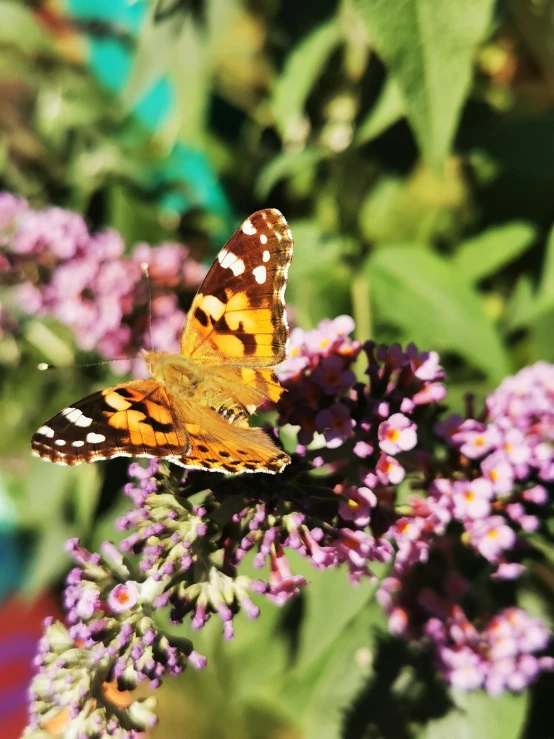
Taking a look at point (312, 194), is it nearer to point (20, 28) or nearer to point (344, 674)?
point (20, 28)

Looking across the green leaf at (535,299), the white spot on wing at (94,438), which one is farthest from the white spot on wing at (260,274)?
the green leaf at (535,299)

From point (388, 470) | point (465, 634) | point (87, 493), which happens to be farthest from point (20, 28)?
point (465, 634)

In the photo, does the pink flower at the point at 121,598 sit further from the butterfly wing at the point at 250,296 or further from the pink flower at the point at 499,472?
the pink flower at the point at 499,472

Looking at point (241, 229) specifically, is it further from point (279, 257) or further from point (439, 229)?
point (439, 229)

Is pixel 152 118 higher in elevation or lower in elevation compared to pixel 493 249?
higher

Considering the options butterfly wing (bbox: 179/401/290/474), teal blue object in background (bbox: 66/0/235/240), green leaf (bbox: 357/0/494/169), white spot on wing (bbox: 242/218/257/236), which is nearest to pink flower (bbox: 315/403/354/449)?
butterfly wing (bbox: 179/401/290/474)

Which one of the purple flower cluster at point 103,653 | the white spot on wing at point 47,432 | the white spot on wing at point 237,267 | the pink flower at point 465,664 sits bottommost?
the pink flower at point 465,664
